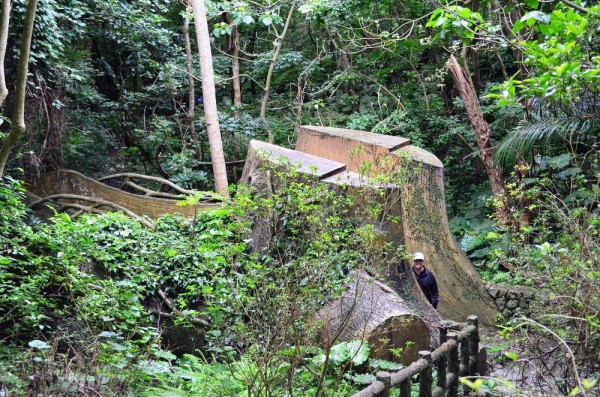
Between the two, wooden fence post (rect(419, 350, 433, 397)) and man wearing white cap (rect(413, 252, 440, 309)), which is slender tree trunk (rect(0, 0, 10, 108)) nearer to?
wooden fence post (rect(419, 350, 433, 397))

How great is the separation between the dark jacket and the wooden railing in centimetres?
177

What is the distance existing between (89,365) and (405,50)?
40.9 ft

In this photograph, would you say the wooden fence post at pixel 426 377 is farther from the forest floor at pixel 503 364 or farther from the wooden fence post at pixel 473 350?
the wooden fence post at pixel 473 350

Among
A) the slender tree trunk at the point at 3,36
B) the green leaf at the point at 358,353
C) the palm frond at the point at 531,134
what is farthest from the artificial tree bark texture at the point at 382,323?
the palm frond at the point at 531,134

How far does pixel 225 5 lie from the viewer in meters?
13.2

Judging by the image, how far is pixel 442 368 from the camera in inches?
228

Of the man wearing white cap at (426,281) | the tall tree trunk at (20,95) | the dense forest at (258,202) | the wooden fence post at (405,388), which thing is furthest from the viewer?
the man wearing white cap at (426,281)

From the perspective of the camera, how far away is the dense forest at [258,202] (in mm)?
5070

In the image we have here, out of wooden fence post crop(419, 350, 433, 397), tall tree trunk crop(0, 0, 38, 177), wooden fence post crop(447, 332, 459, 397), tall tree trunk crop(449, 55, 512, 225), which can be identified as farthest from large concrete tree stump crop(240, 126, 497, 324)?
tall tree trunk crop(0, 0, 38, 177)

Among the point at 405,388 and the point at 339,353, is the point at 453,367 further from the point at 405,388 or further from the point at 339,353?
the point at 405,388

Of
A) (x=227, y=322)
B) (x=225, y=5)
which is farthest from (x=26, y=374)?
(x=225, y=5)

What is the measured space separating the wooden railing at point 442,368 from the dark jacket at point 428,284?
1.77 meters

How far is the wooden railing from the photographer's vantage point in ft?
15.0

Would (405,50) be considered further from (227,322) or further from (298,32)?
(227,322)
